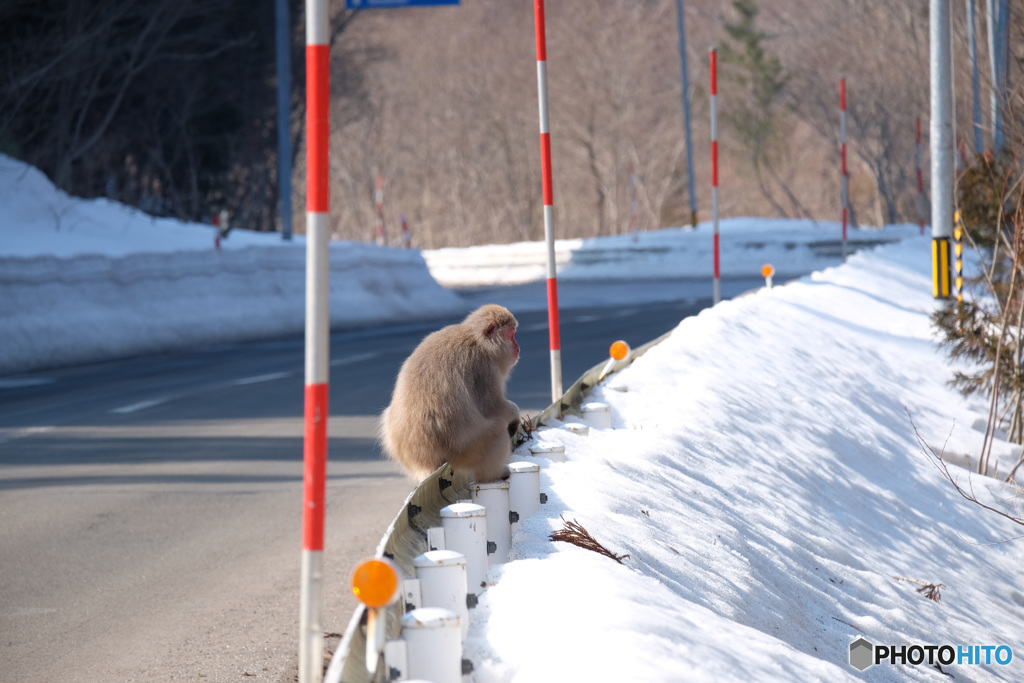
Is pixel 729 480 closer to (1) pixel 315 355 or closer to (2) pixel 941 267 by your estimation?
(1) pixel 315 355

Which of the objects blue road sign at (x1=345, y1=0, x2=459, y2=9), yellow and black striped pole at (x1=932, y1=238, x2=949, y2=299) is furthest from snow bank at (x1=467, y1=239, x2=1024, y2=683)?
blue road sign at (x1=345, y1=0, x2=459, y2=9)

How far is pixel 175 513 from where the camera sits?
20.3 feet

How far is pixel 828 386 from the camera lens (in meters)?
9.00

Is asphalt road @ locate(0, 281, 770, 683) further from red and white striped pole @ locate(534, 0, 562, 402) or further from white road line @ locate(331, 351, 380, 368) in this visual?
red and white striped pole @ locate(534, 0, 562, 402)

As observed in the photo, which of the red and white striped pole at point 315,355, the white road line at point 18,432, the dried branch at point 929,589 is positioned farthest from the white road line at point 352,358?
the red and white striped pole at point 315,355

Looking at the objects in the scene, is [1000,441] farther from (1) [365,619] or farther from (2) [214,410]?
(1) [365,619]

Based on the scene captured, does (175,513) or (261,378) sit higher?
(261,378)

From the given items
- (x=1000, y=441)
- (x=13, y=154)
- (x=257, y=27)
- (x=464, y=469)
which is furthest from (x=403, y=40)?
(x=464, y=469)

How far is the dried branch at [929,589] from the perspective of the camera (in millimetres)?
5387

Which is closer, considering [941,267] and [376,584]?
[376,584]

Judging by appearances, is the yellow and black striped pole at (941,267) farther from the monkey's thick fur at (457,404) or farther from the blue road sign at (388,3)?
the monkey's thick fur at (457,404)

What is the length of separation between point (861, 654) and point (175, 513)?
372cm

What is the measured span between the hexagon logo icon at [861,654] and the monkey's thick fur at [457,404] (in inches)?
59.4

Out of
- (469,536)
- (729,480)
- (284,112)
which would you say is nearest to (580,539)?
(469,536)
